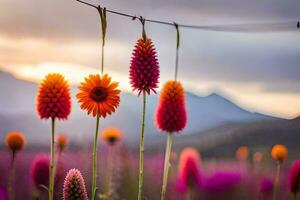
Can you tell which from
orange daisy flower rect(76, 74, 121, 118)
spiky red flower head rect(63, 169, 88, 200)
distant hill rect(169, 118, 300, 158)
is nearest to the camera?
spiky red flower head rect(63, 169, 88, 200)

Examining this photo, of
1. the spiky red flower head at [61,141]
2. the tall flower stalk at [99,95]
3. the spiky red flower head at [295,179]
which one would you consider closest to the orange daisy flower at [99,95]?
the tall flower stalk at [99,95]

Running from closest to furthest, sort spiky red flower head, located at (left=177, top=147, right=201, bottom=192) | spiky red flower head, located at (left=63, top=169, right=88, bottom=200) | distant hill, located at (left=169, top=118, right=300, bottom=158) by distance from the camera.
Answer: spiky red flower head, located at (left=63, top=169, right=88, bottom=200)
spiky red flower head, located at (left=177, top=147, right=201, bottom=192)
distant hill, located at (left=169, top=118, right=300, bottom=158)

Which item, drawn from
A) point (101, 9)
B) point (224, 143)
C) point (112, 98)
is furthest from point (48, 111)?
point (224, 143)

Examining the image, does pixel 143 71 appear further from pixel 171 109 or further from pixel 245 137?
pixel 245 137

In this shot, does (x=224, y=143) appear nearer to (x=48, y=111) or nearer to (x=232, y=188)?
(x=232, y=188)

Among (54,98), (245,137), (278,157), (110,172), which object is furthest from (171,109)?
(245,137)

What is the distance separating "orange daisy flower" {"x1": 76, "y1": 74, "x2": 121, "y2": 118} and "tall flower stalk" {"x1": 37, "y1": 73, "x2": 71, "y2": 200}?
3cm

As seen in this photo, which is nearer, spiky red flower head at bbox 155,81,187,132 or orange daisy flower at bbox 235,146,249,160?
spiky red flower head at bbox 155,81,187,132

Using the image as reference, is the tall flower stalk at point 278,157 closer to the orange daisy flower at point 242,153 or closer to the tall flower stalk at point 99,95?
the orange daisy flower at point 242,153

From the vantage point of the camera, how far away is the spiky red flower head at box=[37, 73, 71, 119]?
3.83 ft

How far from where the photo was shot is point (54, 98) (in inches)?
46.3

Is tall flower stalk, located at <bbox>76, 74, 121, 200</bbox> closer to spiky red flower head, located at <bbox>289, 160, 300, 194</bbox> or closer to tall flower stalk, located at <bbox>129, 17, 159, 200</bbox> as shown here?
tall flower stalk, located at <bbox>129, 17, 159, 200</bbox>

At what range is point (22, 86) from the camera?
1523mm

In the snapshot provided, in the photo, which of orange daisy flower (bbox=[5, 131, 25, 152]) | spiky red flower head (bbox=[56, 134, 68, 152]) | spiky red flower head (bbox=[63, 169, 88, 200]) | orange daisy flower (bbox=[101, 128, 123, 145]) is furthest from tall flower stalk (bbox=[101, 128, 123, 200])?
spiky red flower head (bbox=[63, 169, 88, 200])
